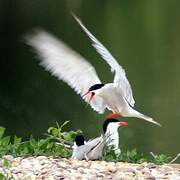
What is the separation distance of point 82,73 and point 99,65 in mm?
10118

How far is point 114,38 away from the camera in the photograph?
912 inches

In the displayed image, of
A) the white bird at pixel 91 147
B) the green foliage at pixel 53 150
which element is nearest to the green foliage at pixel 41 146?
the green foliage at pixel 53 150

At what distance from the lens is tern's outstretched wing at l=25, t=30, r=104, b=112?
5.96 metres

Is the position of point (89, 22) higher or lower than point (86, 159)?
higher

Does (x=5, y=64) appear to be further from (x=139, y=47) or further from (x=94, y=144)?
(x=94, y=144)

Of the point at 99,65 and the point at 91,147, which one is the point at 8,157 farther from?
the point at 99,65

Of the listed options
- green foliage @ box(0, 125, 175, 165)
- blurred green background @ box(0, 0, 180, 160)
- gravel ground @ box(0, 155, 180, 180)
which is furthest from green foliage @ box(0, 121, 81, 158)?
blurred green background @ box(0, 0, 180, 160)

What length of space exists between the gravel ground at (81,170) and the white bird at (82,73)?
2.56 feet

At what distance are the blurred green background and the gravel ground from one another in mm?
4937

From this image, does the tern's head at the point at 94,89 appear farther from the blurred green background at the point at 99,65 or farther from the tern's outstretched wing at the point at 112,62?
the blurred green background at the point at 99,65

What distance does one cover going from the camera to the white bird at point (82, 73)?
5.94 meters

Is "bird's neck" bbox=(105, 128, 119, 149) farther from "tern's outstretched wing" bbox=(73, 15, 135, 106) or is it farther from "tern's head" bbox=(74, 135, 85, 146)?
"tern's outstretched wing" bbox=(73, 15, 135, 106)

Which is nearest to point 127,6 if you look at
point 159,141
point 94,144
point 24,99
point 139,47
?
point 139,47

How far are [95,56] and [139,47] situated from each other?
13.3 ft
